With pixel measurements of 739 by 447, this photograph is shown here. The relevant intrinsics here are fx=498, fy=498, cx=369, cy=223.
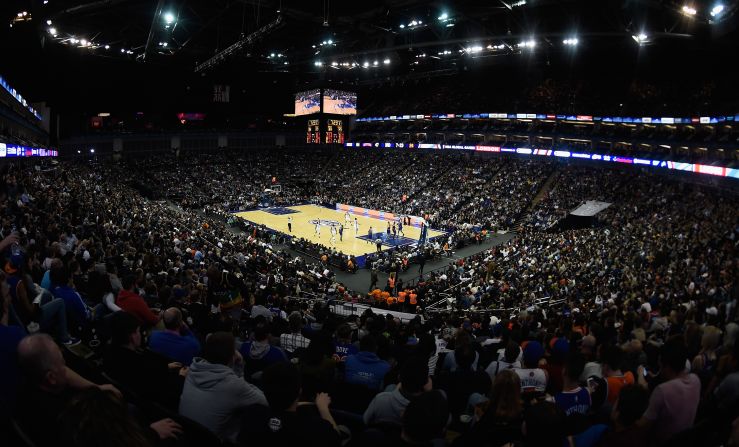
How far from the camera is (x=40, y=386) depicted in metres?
2.98

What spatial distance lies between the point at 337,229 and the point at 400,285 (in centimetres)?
1737

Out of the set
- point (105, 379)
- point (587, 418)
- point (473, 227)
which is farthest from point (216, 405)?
point (473, 227)

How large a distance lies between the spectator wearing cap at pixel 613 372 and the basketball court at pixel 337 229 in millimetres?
28384

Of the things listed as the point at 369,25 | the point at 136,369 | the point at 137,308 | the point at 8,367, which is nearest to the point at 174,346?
the point at 136,369

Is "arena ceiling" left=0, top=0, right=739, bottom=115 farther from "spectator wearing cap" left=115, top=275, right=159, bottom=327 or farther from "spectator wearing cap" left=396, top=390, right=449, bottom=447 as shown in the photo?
"spectator wearing cap" left=396, top=390, right=449, bottom=447

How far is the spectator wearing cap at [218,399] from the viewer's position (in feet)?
11.9

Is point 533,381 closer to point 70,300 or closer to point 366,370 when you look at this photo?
point 366,370

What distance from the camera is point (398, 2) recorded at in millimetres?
37969

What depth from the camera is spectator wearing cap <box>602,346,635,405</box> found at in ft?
16.0

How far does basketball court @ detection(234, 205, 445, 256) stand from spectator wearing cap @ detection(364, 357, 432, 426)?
29.5 meters

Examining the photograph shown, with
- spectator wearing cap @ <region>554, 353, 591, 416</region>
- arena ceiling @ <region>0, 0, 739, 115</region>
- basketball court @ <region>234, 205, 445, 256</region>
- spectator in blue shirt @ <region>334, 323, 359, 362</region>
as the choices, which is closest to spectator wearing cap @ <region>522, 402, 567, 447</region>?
spectator wearing cap @ <region>554, 353, 591, 416</region>

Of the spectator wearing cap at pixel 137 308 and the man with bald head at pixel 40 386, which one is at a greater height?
the man with bald head at pixel 40 386

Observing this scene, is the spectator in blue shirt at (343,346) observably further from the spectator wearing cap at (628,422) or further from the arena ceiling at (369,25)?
the arena ceiling at (369,25)

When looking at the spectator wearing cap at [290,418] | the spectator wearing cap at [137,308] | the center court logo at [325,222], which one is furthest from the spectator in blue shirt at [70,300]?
the center court logo at [325,222]
